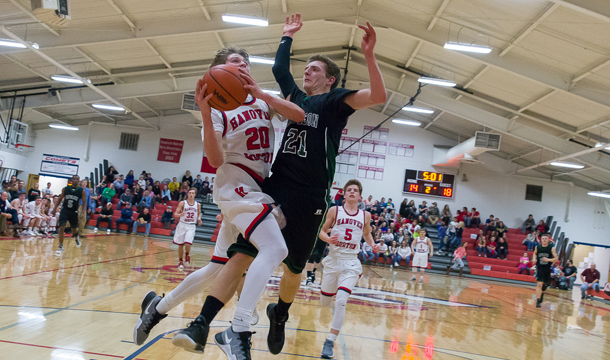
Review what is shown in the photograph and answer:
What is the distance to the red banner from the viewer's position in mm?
25672

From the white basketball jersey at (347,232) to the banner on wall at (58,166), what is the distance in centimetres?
2287

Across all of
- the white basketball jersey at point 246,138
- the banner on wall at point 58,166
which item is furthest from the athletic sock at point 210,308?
the banner on wall at point 58,166

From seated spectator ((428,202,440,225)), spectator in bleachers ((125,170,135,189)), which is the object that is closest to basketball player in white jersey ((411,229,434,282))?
seated spectator ((428,202,440,225))

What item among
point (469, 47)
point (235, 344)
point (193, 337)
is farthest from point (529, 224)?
point (193, 337)

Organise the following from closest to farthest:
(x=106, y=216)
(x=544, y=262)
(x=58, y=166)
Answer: (x=544, y=262), (x=106, y=216), (x=58, y=166)

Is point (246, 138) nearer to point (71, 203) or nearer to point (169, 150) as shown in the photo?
point (71, 203)

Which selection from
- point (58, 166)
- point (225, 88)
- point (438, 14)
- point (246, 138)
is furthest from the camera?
point (58, 166)

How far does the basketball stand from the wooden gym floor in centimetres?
229

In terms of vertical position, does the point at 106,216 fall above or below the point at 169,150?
below

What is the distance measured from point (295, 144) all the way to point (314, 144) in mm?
125

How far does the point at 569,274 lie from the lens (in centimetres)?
1958

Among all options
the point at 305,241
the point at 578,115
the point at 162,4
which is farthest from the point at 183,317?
the point at 578,115

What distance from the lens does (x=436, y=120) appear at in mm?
23828

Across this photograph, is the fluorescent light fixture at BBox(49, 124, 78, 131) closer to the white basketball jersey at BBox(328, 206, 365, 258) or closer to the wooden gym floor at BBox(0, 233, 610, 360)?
the wooden gym floor at BBox(0, 233, 610, 360)
